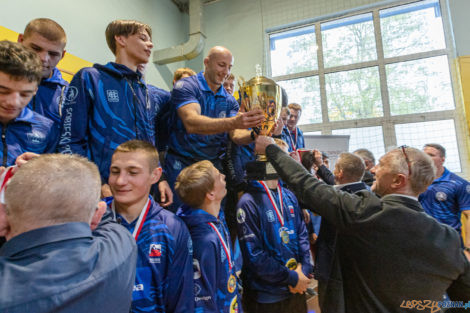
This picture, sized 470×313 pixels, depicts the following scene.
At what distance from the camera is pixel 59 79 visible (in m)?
1.96

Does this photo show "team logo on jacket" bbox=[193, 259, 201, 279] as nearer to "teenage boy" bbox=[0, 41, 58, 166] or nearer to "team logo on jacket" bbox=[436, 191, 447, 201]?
"teenage boy" bbox=[0, 41, 58, 166]

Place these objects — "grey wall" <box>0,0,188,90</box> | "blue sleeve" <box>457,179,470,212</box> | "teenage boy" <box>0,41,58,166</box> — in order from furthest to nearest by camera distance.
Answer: "grey wall" <box>0,0,188,90</box>
"blue sleeve" <box>457,179,470,212</box>
"teenage boy" <box>0,41,58,166</box>

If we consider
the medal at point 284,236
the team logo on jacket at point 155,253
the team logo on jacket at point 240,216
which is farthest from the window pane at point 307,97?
the team logo on jacket at point 155,253

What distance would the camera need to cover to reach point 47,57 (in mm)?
1805

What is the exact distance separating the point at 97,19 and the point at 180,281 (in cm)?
602

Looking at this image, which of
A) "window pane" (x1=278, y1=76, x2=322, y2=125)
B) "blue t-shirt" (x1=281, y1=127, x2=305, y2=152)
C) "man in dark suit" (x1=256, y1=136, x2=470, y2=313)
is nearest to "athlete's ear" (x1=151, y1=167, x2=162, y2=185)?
"man in dark suit" (x1=256, y1=136, x2=470, y2=313)

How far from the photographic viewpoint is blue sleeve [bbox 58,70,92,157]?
4.87ft

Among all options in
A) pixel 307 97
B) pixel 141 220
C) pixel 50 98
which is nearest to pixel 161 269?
pixel 141 220

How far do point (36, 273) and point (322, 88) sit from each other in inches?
287

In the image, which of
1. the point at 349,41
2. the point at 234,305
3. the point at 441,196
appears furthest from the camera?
the point at 349,41

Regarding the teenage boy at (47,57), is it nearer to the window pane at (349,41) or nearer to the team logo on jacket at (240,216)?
the team logo on jacket at (240,216)

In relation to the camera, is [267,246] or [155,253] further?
Answer: [267,246]

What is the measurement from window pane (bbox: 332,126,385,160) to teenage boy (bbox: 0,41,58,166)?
652 cm

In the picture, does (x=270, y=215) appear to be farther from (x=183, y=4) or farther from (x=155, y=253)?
(x=183, y=4)
